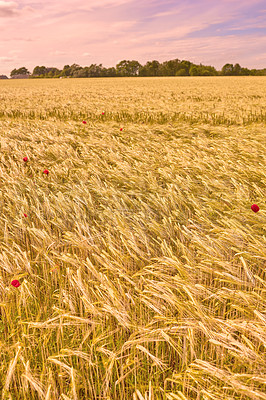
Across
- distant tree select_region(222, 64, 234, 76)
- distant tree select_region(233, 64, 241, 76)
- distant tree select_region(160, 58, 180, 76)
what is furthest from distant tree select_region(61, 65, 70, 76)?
distant tree select_region(233, 64, 241, 76)

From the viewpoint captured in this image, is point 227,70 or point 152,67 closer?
point 227,70

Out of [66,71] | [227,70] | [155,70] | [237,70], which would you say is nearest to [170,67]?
[155,70]

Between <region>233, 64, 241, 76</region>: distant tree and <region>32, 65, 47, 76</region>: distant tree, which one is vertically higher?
<region>32, 65, 47, 76</region>: distant tree

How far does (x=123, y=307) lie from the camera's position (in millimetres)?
1452

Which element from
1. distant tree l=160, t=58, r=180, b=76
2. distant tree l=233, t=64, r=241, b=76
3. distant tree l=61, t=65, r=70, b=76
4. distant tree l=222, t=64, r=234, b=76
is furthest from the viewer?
distant tree l=61, t=65, r=70, b=76

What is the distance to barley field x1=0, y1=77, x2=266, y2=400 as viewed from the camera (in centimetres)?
121

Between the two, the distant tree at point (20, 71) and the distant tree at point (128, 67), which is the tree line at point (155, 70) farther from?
the distant tree at point (20, 71)

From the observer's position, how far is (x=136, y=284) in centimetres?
168

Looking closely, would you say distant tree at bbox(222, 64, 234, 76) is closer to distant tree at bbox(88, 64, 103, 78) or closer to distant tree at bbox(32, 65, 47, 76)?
distant tree at bbox(88, 64, 103, 78)

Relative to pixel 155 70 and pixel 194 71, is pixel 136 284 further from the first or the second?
pixel 155 70

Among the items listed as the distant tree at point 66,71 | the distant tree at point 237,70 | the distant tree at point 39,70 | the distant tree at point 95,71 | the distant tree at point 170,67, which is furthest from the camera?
the distant tree at point 39,70

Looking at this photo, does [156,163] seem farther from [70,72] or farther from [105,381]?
[70,72]

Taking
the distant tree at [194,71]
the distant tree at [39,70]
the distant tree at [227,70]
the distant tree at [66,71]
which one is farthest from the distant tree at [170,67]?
the distant tree at [39,70]

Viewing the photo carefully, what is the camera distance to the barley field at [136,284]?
3.97 ft
